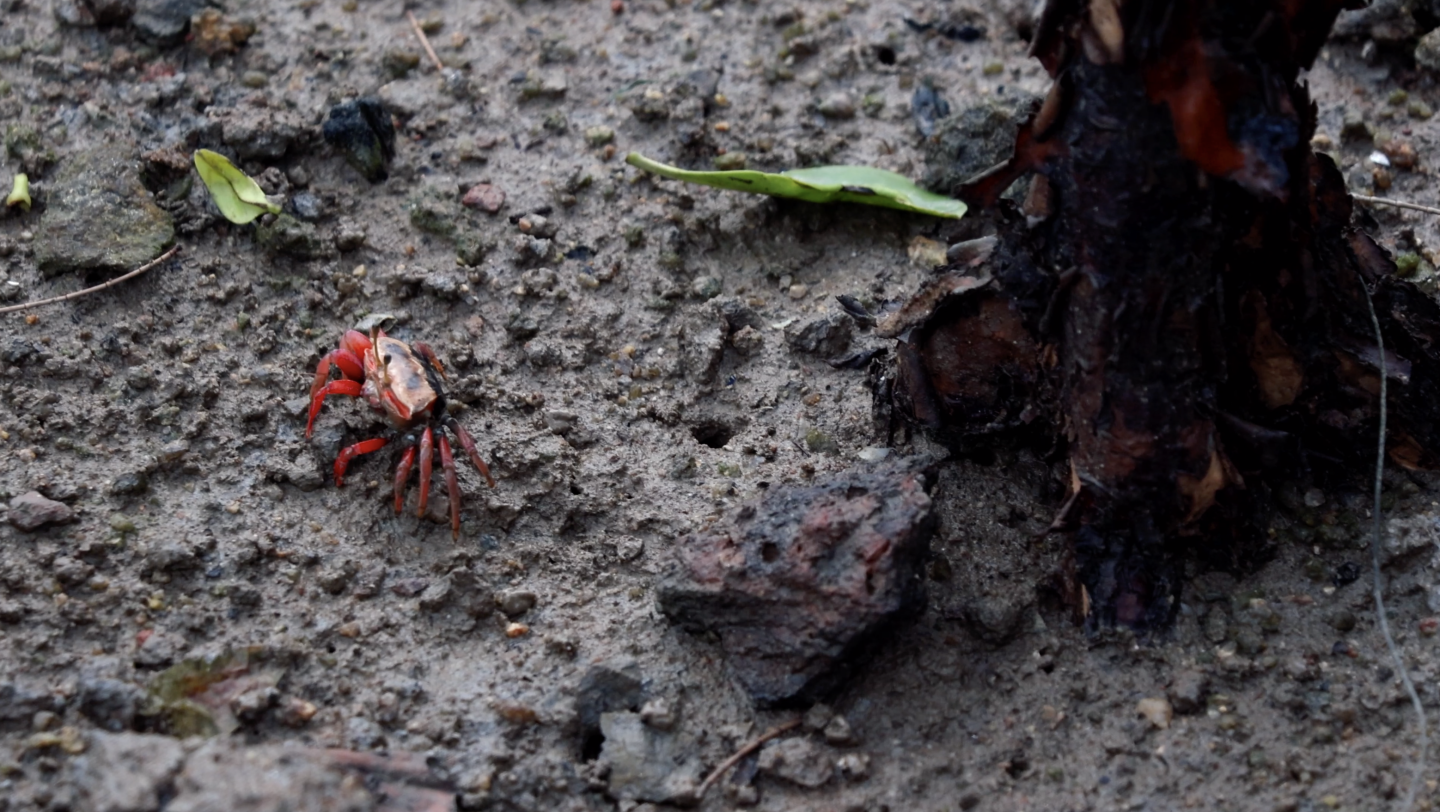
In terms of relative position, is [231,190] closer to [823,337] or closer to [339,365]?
[339,365]

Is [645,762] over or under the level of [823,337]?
under

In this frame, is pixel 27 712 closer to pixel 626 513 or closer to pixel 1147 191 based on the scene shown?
pixel 626 513

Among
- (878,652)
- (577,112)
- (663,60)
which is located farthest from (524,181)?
(878,652)

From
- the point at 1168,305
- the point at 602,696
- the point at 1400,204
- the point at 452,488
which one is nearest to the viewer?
the point at 1168,305

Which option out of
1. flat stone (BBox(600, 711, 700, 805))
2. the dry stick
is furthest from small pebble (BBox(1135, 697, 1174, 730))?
flat stone (BBox(600, 711, 700, 805))

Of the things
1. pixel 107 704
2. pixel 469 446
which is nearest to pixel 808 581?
pixel 469 446

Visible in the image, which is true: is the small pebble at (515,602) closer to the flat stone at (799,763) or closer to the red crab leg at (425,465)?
the red crab leg at (425,465)

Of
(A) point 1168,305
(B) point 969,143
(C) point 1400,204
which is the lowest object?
(B) point 969,143
